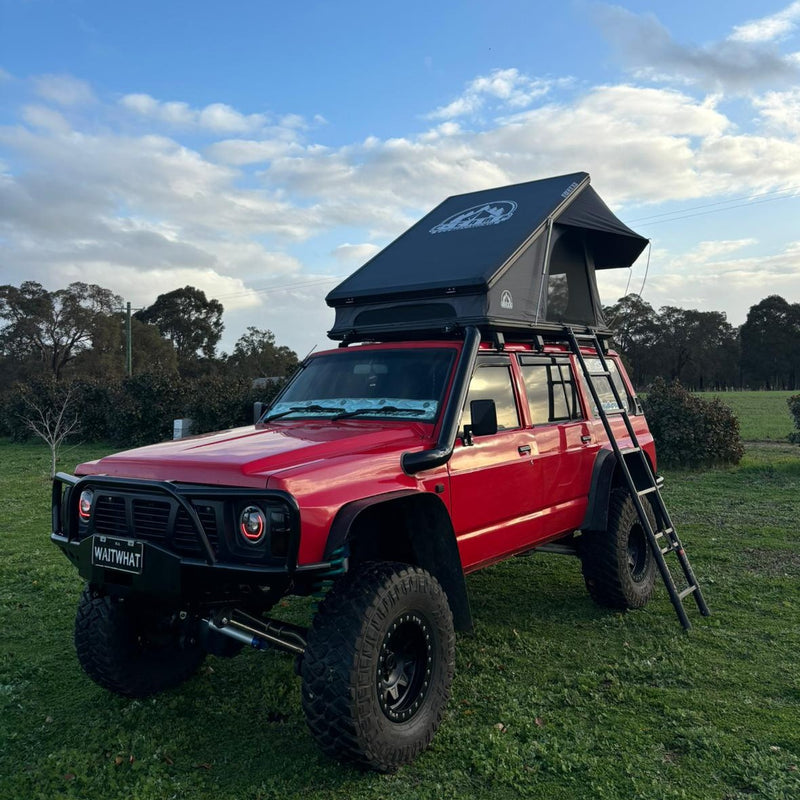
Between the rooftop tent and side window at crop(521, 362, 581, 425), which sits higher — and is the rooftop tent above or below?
above

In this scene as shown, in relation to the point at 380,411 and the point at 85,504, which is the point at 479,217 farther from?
the point at 85,504

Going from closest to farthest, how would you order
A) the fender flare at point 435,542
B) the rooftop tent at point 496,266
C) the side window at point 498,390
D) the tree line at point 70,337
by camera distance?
1. the fender flare at point 435,542
2. the side window at point 498,390
3. the rooftop tent at point 496,266
4. the tree line at point 70,337

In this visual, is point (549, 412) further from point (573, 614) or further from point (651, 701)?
point (651, 701)

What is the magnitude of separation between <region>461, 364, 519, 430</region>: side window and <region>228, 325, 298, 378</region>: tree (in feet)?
168

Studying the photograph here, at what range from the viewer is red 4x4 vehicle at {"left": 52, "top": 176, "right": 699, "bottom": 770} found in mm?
3332

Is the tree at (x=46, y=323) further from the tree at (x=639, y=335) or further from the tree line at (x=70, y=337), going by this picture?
the tree at (x=639, y=335)

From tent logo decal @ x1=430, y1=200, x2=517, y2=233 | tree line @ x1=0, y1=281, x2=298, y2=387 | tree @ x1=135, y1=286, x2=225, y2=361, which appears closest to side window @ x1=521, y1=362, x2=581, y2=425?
tent logo decal @ x1=430, y1=200, x2=517, y2=233

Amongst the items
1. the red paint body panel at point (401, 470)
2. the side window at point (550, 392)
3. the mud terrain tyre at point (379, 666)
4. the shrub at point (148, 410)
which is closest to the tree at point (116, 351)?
the shrub at point (148, 410)

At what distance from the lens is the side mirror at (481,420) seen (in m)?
4.20

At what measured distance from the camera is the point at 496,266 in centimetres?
505

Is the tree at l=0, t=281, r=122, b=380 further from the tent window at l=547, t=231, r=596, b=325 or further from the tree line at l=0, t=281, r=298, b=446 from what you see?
the tent window at l=547, t=231, r=596, b=325

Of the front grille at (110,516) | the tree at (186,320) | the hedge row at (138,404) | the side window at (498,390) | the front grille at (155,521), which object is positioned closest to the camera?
the front grille at (155,521)

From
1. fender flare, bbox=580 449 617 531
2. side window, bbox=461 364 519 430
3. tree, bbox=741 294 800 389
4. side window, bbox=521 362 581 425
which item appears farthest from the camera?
tree, bbox=741 294 800 389

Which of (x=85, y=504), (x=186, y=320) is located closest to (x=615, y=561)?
(x=85, y=504)
